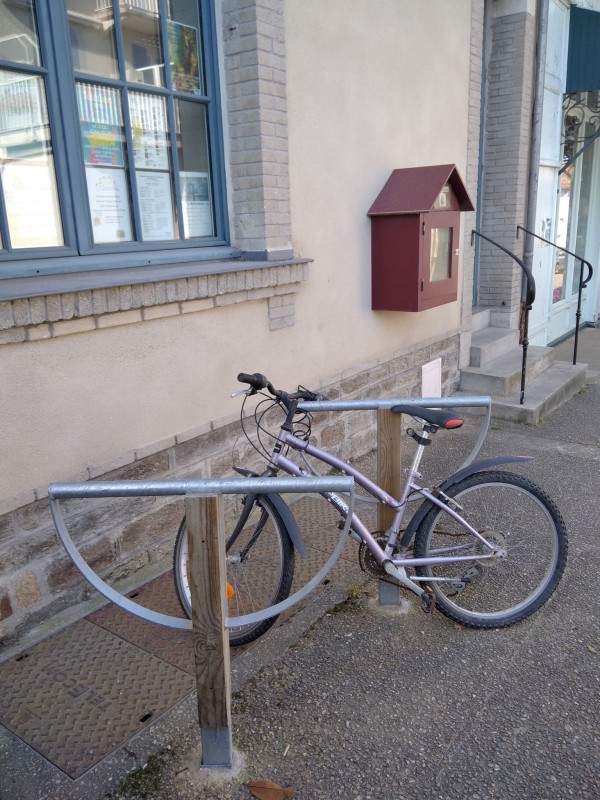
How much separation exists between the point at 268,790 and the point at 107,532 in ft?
4.88

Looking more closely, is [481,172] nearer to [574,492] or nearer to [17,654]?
[574,492]

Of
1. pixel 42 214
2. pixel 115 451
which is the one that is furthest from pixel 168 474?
pixel 42 214

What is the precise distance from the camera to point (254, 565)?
9.57 ft

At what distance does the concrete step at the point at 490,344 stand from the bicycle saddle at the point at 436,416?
12.8ft

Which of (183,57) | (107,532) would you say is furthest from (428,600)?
(183,57)

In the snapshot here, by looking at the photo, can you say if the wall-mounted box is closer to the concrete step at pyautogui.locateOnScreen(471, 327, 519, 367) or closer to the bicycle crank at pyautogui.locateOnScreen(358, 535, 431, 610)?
the concrete step at pyautogui.locateOnScreen(471, 327, 519, 367)

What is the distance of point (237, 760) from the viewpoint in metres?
2.26

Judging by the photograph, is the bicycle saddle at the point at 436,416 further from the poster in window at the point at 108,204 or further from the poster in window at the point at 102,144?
the poster in window at the point at 102,144

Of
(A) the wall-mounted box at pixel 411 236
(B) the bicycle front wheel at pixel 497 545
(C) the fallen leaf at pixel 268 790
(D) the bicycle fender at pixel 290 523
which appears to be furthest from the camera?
(A) the wall-mounted box at pixel 411 236

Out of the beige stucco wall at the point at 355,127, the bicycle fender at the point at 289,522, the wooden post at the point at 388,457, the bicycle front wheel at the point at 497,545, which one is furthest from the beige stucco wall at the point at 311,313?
the bicycle front wheel at the point at 497,545

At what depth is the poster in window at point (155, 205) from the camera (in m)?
3.48

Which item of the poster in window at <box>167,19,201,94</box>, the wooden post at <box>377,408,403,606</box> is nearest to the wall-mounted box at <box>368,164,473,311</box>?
the poster in window at <box>167,19,201,94</box>

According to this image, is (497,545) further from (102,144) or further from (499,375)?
(499,375)

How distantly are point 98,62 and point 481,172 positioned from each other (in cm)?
495
